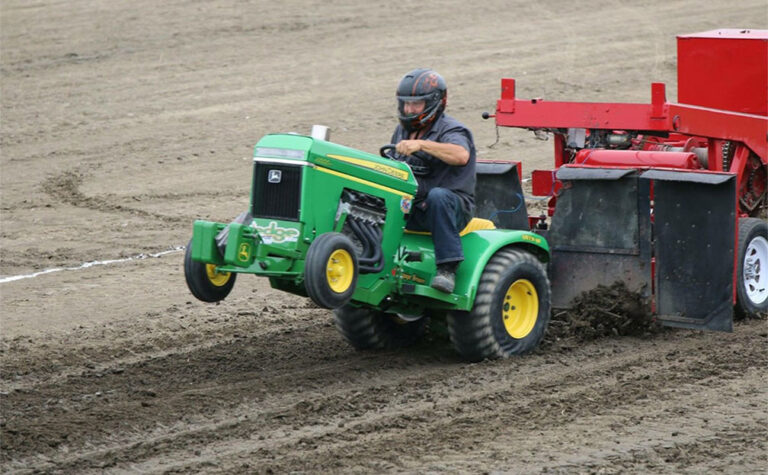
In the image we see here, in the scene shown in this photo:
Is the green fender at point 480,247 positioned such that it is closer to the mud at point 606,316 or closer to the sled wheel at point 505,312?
the sled wheel at point 505,312

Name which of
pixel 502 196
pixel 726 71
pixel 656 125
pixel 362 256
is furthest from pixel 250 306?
pixel 726 71

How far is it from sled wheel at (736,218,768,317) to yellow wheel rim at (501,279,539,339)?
156 cm

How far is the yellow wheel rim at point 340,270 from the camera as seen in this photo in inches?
284

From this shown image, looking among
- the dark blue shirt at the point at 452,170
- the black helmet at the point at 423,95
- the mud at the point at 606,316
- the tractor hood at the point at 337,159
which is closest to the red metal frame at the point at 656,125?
the mud at the point at 606,316

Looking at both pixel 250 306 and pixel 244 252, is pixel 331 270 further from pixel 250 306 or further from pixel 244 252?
→ pixel 250 306

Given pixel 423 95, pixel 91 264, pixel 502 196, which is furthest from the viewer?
pixel 91 264

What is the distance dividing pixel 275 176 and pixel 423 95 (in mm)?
1152

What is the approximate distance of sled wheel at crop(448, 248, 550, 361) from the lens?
26.3ft

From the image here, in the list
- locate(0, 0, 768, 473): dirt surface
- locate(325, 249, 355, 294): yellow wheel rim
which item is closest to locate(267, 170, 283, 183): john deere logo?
locate(325, 249, 355, 294): yellow wheel rim

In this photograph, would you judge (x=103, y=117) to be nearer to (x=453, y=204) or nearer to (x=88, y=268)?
(x=88, y=268)

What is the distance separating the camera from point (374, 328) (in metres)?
8.64

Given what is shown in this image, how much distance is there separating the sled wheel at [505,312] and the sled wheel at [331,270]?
1.04 m

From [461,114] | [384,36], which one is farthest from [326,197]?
[384,36]

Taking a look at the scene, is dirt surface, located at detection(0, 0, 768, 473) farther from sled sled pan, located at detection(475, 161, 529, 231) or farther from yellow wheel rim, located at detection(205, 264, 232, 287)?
sled sled pan, located at detection(475, 161, 529, 231)
